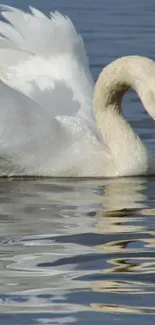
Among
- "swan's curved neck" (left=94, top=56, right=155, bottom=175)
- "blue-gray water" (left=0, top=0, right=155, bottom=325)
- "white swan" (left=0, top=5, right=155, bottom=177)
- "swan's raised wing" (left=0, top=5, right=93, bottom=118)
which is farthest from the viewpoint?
"swan's raised wing" (left=0, top=5, right=93, bottom=118)

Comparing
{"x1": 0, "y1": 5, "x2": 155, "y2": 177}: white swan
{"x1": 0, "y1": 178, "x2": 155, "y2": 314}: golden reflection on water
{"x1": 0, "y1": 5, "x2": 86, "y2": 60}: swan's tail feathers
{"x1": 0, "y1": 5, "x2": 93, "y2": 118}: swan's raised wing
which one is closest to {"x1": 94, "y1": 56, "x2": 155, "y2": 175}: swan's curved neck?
{"x1": 0, "y1": 5, "x2": 155, "y2": 177}: white swan

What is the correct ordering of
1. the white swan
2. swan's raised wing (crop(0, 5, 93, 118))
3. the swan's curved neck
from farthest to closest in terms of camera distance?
swan's raised wing (crop(0, 5, 93, 118)), the white swan, the swan's curved neck

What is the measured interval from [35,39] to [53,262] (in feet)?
15.2

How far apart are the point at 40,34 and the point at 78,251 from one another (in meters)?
4.31

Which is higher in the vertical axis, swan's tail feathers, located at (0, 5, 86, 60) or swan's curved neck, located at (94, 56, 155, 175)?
swan's tail feathers, located at (0, 5, 86, 60)

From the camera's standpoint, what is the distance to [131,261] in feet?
27.9

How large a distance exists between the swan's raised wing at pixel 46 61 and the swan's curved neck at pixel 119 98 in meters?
0.54

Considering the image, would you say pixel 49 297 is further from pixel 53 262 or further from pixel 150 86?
pixel 150 86

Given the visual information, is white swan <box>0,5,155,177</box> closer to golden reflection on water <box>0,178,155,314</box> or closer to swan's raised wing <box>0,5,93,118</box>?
swan's raised wing <box>0,5,93,118</box>

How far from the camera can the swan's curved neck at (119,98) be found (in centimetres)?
1150

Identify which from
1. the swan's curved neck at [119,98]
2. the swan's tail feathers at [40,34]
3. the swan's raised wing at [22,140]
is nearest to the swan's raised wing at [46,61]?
the swan's tail feathers at [40,34]

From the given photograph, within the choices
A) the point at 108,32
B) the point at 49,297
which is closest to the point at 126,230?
the point at 49,297

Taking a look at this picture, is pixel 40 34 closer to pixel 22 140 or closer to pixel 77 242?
pixel 22 140

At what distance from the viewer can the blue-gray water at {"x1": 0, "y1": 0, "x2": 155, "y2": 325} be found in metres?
7.45
